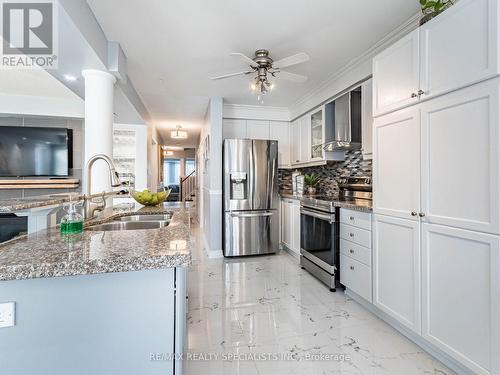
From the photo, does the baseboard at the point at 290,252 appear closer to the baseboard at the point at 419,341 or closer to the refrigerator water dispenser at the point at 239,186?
the refrigerator water dispenser at the point at 239,186

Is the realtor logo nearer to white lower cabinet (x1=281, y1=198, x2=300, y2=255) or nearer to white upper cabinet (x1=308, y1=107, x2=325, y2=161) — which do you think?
white upper cabinet (x1=308, y1=107, x2=325, y2=161)

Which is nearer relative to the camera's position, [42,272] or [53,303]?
[42,272]

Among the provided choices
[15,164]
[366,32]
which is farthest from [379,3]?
[15,164]

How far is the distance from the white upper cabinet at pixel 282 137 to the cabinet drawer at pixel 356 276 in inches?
95.7

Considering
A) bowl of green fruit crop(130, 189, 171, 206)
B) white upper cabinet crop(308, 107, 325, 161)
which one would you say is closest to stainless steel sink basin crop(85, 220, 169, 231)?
bowl of green fruit crop(130, 189, 171, 206)

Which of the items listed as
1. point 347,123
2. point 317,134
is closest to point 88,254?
point 347,123

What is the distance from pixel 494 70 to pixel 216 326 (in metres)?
2.40

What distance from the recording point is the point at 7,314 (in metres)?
0.80

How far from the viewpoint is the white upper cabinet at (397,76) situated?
1.78 m

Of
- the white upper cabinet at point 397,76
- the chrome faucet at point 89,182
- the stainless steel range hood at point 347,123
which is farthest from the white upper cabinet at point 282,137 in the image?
the chrome faucet at point 89,182

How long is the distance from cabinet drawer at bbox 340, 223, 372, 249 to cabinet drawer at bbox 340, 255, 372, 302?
193 millimetres

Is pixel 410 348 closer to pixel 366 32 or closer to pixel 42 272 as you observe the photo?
pixel 42 272

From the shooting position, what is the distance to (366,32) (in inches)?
90.4

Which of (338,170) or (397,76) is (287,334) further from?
(338,170)
